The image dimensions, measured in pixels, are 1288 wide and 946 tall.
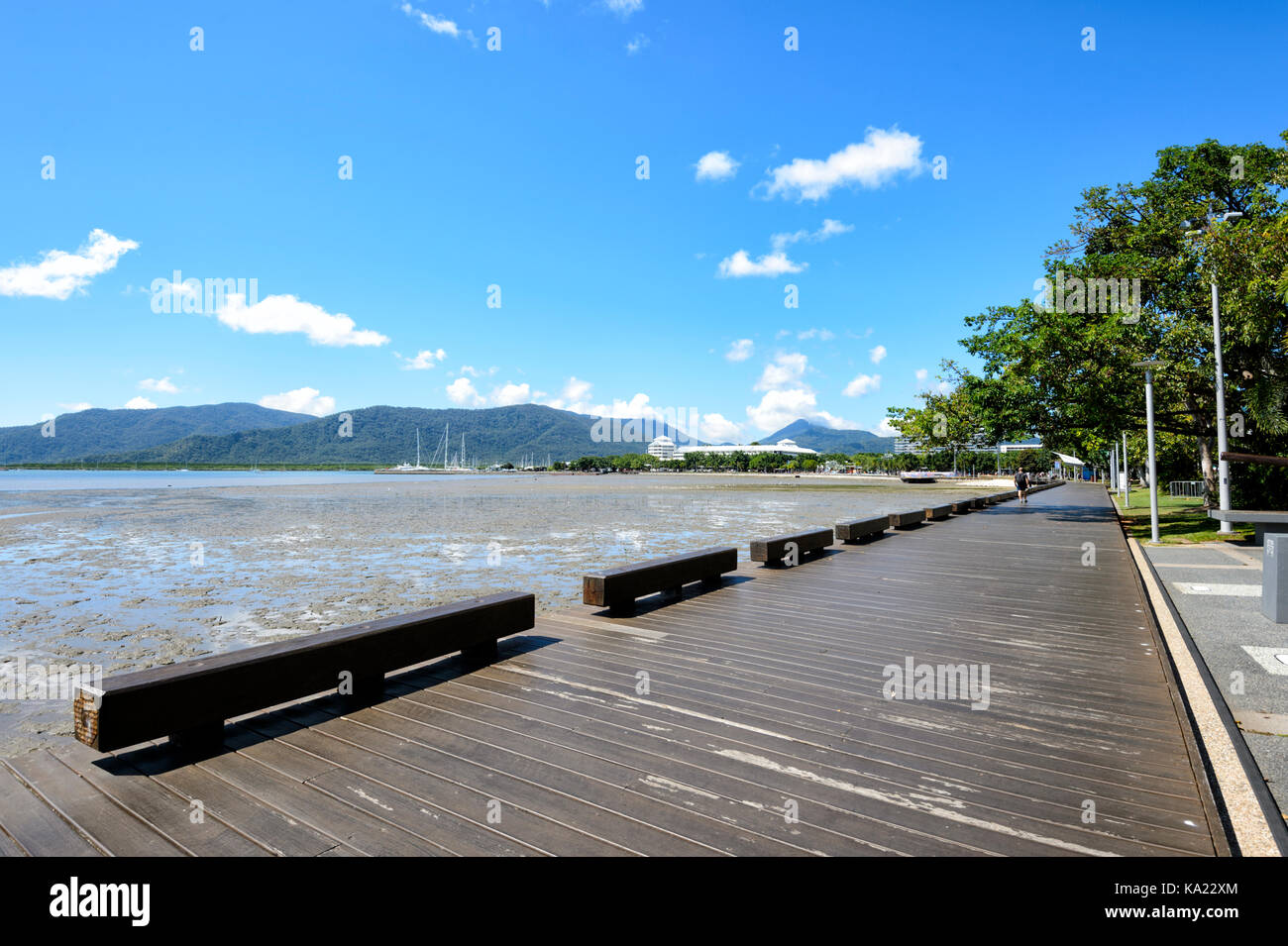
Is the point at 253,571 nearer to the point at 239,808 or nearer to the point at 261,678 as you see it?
the point at 261,678

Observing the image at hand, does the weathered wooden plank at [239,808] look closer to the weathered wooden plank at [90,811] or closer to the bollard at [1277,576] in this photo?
the weathered wooden plank at [90,811]

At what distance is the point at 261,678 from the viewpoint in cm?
382

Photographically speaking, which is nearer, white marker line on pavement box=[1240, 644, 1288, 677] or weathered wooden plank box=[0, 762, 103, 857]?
weathered wooden plank box=[0, 762, 103, 857]

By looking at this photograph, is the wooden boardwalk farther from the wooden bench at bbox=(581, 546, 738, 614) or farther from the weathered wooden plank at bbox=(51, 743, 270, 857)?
the wooden bench at bbox=(581, 546, 738, 614)

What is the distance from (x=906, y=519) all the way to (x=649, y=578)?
11.7m

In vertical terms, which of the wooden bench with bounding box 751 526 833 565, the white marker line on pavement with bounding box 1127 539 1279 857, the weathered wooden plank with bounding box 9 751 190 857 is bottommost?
the white marker line on pavement with bounding box 1127 539 1279 857

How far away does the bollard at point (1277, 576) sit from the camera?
22.3ft

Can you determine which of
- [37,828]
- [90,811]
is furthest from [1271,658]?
[37,828]

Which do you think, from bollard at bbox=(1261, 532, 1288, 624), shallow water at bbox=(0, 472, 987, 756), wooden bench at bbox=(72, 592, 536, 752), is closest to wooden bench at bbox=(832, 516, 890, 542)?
shallow water at bbox=(0, 472, 987, 756)

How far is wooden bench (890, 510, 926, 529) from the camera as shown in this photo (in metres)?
16.6

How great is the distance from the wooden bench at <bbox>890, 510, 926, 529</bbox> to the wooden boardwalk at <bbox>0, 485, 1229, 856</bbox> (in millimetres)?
10526
